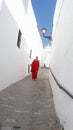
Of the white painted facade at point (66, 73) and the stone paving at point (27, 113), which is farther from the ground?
the white painted facade at point (66, 73)

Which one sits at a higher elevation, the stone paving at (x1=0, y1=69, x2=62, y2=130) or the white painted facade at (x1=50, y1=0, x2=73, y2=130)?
the white painted facade at (x1=50, y1=0, x2=73, y2=130)

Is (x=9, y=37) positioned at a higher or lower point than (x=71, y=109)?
higher

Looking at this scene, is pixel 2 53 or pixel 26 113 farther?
pixel 2 53

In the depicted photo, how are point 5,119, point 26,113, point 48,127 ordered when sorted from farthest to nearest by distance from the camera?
point 26,113
point 5,119
point 48,127

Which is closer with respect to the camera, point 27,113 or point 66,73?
point 66,73

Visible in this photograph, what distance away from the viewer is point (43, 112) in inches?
242

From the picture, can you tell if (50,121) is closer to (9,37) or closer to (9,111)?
(9,111)

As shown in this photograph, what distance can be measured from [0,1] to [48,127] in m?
3.90

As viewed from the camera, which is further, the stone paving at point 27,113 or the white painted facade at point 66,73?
the stone paving at point 27,113

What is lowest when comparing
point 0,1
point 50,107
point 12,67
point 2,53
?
point 50,107

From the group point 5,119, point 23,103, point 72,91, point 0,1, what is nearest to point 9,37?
point 0,1

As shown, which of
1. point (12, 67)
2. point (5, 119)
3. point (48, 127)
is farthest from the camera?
Answer: point (12, 67)

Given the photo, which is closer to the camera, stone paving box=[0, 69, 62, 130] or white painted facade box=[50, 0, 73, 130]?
white painted facade box=[50, 0, 73, 130]

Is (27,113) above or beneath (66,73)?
beneath
